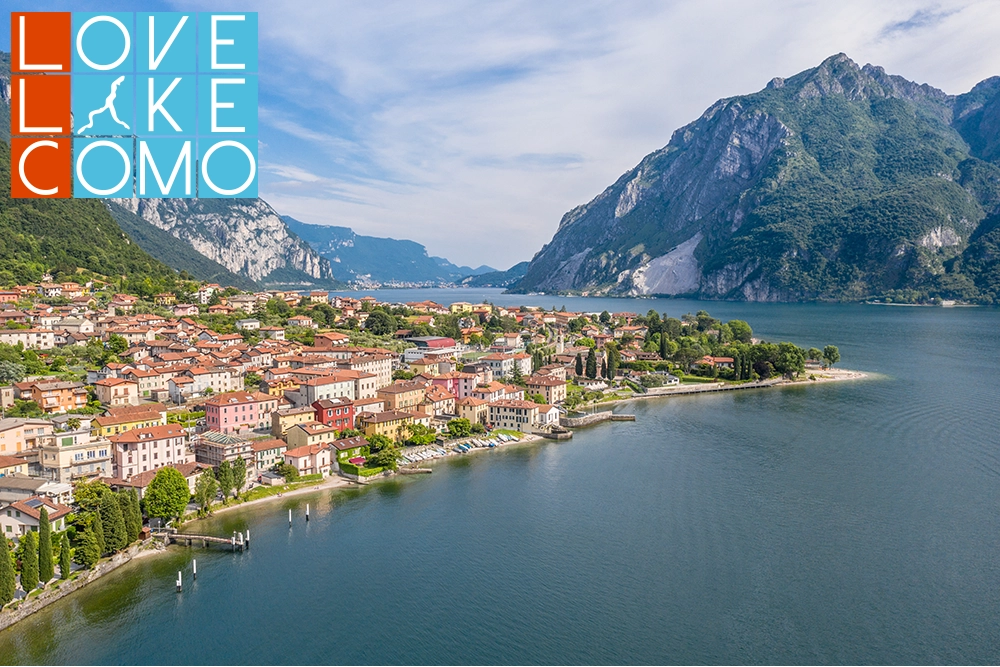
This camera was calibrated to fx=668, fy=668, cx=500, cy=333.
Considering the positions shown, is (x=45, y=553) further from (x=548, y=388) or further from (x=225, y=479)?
(x=548, y=388)

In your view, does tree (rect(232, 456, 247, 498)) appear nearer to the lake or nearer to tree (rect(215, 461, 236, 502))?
tree (rect(215, 461, 236, 502))

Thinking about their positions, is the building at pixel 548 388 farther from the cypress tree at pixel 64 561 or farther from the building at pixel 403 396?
the cypress tree at pixel 64 561

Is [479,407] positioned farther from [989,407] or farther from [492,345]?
[989,407]

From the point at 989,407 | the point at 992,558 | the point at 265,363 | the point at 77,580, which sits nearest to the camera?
the point at 77,580

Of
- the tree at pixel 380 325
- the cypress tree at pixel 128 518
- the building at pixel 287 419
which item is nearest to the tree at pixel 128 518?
the cypress tree at pixel 128 518

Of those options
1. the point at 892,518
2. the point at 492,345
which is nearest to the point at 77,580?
the point at 892,518

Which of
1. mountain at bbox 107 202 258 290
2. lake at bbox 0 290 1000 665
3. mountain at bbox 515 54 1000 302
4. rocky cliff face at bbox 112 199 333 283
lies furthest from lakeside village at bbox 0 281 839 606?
rocky cliff face at bbox 112 199 333 283
